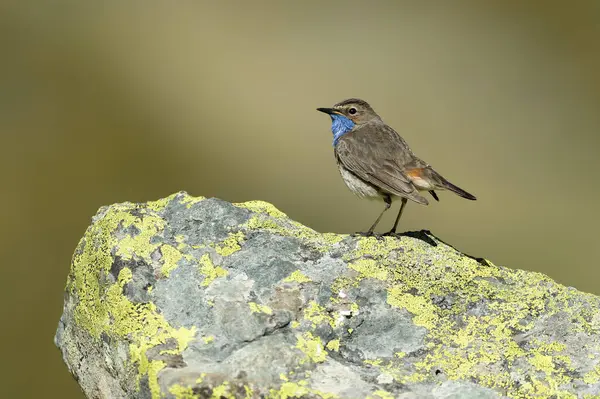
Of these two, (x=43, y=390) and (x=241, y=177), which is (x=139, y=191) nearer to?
(x=241, y=177)

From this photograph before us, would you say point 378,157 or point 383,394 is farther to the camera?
point 378,157

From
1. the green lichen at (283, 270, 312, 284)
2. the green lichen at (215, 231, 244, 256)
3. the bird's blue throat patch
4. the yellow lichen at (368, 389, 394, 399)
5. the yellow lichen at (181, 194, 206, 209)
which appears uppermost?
the bird's blue throat patch

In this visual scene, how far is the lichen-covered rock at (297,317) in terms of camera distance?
4793mm

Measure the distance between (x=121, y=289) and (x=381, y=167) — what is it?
3.97 m

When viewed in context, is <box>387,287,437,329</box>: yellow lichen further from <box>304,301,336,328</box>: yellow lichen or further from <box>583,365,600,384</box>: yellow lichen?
<box>583,365,600,384</box>: yellow lichen

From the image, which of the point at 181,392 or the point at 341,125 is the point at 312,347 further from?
the point at 341,125

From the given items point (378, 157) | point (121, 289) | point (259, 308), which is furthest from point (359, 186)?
point (121, 289)

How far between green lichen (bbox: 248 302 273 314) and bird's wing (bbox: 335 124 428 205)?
10.3ft

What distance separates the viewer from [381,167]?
8.58 m

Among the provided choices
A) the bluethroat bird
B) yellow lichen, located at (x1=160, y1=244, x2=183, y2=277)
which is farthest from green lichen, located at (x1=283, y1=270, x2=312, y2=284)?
the bluethroat bird

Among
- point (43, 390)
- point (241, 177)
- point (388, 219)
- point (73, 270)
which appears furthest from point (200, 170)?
point (73, 270)

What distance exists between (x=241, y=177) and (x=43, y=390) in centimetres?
829

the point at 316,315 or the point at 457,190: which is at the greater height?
the point at 457,190

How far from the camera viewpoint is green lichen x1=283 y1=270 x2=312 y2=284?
5.54 metres
